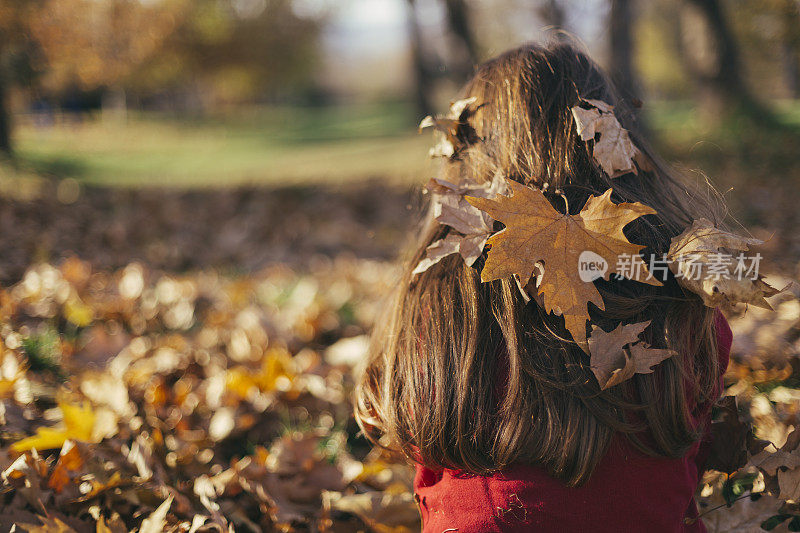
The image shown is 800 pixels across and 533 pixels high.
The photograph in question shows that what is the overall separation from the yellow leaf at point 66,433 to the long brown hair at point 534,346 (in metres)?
1.00

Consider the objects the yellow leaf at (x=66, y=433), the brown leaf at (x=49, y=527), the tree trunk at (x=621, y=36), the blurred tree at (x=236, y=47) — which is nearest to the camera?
the brown leaf at (x=49, y=527)

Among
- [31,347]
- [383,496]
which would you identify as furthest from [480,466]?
[31,347]

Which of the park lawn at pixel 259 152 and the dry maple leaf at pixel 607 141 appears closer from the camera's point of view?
the dry maple leaf at pixel 607 141

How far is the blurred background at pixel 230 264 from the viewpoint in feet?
6.06

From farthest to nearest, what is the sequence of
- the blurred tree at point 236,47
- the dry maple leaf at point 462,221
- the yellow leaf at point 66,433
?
the blurred tree at point 236,47, the yellow leaf at point 66,433, the dry maple leaf at point 462,221

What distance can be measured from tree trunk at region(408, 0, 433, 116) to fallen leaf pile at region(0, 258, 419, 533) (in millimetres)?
13953

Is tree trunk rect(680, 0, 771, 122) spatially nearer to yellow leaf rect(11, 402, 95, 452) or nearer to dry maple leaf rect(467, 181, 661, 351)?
dry maple leaf rect(467, 181, 661, 351)

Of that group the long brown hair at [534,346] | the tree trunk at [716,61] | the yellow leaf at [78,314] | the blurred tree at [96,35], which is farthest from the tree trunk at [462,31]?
the long brown hair at [534,346]

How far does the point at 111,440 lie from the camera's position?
190 cm

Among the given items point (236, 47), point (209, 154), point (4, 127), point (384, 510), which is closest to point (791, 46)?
point (384, 510)

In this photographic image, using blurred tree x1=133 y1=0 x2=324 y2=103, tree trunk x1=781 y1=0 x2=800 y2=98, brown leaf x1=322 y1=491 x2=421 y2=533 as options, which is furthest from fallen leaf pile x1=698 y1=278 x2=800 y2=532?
blurred tree x1=133 y1=0 x2=324 y2=103

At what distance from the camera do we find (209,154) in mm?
14102

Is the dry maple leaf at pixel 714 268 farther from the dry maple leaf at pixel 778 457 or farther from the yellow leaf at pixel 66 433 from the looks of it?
the yellow leaf at pixel 66 433

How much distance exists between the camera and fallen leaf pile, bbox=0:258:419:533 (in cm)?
166
